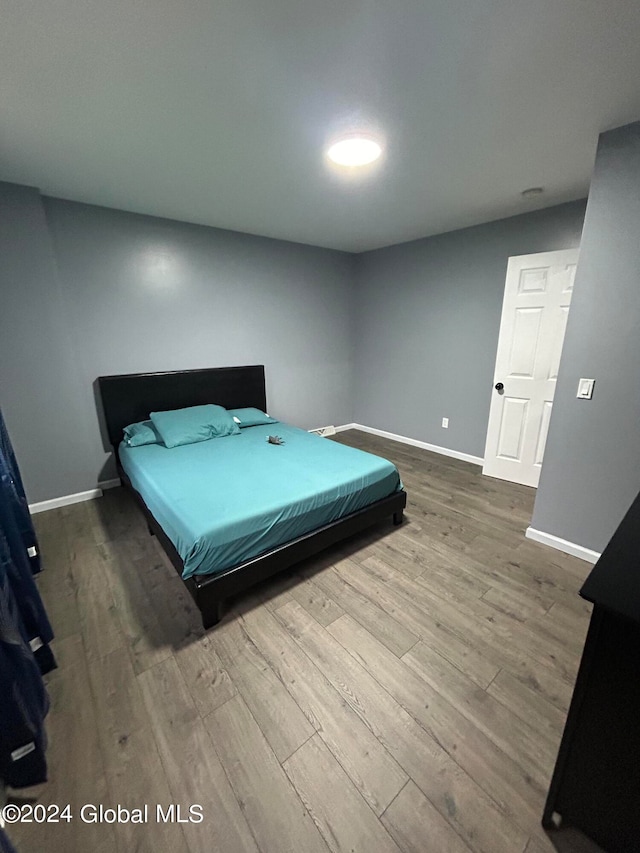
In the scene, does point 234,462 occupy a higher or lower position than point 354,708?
higher

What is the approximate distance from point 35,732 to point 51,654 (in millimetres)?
480

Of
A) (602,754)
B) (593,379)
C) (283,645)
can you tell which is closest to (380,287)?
(593,379)

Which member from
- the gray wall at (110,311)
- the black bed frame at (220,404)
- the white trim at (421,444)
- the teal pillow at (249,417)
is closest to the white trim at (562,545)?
the black bed frame at (220,404)

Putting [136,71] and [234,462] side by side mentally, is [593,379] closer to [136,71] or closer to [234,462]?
[234,462]

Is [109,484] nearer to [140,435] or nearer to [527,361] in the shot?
[140,435]

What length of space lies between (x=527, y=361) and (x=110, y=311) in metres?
3.86

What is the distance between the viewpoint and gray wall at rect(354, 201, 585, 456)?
3.26m

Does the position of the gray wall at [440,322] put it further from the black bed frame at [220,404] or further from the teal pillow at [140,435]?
the teal pillow at [140,435]

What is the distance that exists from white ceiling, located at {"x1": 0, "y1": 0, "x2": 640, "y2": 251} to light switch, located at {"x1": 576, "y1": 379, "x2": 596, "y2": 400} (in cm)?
134

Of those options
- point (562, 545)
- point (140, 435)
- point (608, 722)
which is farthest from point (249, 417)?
point (608, 722)

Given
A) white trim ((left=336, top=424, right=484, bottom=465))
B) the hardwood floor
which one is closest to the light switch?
the hardwood floor

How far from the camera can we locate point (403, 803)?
42.8 inches

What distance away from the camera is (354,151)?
77.2 inches

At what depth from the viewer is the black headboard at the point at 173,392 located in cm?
310
